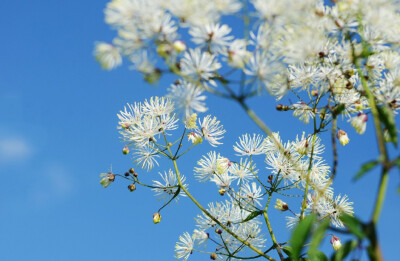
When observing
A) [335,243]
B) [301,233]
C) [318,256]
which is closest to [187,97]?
[301,233]

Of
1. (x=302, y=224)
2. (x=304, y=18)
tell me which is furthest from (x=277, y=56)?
(x=302, y=224)

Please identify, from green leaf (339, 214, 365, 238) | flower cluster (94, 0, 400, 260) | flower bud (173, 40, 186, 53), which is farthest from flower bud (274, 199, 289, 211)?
flower bud (173, 40, 186, 53)

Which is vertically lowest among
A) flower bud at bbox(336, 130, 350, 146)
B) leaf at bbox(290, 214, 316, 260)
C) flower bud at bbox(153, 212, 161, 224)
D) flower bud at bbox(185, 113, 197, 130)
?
leaf at bbox(290, 214, 316, 260)

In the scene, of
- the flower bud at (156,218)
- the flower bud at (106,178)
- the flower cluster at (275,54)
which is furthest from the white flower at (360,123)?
the flower bud at (106,178)

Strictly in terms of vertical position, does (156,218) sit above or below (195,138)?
below

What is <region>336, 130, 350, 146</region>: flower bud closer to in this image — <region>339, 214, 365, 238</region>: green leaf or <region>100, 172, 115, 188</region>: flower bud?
<region>339, 214, 365, 238</region>: green leaf

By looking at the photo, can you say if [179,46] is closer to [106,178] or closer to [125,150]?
[125,150]
